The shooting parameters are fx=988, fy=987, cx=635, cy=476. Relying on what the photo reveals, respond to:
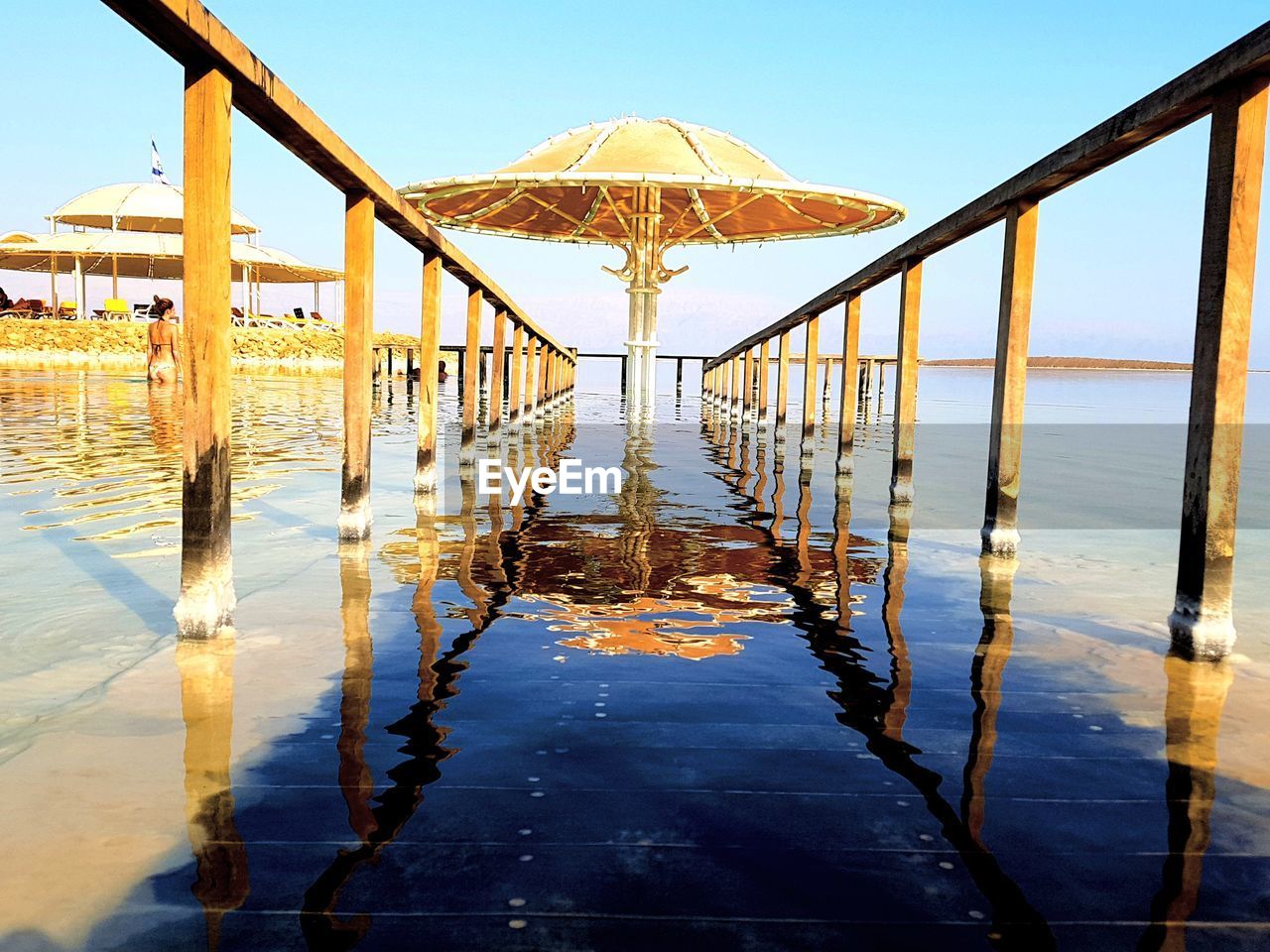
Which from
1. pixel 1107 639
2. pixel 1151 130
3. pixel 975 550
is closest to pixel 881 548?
pixel 975 550

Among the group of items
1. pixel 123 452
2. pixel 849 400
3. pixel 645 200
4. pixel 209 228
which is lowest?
pixel 123 452

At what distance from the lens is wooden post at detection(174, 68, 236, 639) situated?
349 centimetres

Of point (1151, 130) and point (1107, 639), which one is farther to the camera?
point (1151, 130)

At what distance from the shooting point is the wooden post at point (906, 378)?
7.69 metres

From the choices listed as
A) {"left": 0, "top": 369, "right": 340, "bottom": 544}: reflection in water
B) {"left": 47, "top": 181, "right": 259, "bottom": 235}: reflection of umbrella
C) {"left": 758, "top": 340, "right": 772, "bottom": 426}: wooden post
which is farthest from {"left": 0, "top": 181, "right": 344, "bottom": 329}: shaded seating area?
{"left": 758, "top": 340, "right": 772, "bottom": 426}: wooden post

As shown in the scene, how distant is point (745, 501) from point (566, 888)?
21.7 ft

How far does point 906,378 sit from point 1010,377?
2.04 metres

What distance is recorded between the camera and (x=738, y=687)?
318cm

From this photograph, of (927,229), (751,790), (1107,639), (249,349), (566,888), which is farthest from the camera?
(249,349)

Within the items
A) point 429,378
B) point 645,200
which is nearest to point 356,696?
point 429,378

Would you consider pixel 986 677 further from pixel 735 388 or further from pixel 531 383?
pixel 735 388

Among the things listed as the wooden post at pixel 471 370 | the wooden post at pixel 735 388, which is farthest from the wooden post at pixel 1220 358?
the wooden post at pixel 735 388

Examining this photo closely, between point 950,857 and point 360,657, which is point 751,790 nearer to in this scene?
point 950,857

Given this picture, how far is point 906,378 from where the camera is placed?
769cm
